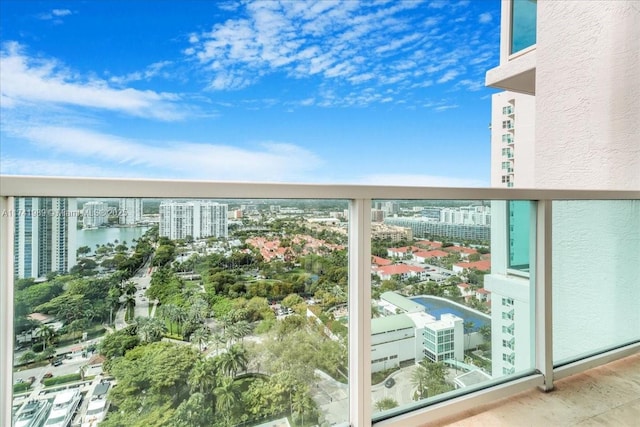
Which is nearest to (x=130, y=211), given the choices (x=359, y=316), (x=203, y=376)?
(x=203, y=376)

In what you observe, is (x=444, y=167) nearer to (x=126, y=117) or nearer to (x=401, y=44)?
(x=401, y=44)

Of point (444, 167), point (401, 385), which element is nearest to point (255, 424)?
point (401, 385)

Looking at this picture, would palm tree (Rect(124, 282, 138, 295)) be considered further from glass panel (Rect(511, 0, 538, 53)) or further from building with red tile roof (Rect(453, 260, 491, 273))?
glass panel (Rect(511, 0, 538, 53))

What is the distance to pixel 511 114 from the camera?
835cm

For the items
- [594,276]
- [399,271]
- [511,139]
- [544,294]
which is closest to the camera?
[399,271]

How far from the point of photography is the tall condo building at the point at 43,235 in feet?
2.60

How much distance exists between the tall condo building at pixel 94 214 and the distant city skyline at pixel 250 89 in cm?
1470

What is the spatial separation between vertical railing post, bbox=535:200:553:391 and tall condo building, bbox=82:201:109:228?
166 cm

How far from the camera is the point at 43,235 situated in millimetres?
812

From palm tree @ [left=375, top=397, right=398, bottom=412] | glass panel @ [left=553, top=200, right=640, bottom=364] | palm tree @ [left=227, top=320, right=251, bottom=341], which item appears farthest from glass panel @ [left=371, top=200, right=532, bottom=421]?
palm tree @ [left=227, top=320, right=251, bottom=341]

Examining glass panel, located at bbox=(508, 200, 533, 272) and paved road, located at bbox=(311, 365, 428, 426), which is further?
glass panel, located at bbox=(508, 200, 533, 272)

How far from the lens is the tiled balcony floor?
1.29 meters

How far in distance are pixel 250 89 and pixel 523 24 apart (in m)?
18.0

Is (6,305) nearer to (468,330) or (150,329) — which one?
(150,329)
